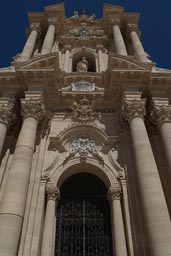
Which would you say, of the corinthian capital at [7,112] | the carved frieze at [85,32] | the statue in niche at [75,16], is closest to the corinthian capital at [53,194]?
the corinthian capital at [7,112]

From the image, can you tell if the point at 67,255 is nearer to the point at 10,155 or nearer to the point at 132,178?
the point at 132,178

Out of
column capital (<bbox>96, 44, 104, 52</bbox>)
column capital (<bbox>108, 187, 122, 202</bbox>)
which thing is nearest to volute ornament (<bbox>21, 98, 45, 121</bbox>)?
column capital (<bbox>108, 187, 122, 202</bbox>)

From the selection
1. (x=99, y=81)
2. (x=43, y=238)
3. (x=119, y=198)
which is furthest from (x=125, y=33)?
(x=43, y=238)

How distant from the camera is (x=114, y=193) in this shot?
38.3 feet

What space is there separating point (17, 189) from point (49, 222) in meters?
2.06

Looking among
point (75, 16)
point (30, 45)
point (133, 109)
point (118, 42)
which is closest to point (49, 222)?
point (133, 109)

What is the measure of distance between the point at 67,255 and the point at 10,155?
5.09 metres

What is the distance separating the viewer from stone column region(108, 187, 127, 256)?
33.0 ft

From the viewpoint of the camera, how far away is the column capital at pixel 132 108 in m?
12.9

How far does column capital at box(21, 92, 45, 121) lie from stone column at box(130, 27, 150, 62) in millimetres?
7638

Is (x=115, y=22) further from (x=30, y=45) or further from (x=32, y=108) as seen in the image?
(x=32, y=108)

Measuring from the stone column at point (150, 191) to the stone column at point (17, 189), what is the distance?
13.6 ft

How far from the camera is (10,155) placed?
12.9 metres

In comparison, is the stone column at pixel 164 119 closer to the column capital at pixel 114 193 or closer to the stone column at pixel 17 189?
the column capital at pixel 114 193
